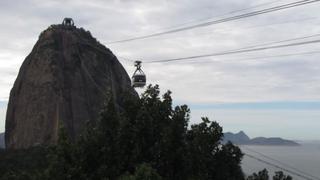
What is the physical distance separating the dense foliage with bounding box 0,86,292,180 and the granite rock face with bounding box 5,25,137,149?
8168 centimetres

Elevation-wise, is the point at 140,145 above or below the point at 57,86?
below

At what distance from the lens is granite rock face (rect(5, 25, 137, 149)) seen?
105894 mm

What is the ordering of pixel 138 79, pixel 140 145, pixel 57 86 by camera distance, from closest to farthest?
pixel 140 145, pixel 138 79, pixel 57 86

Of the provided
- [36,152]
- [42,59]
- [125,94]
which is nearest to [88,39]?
[42,59]

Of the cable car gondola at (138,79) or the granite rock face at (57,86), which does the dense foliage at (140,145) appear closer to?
the cable car gondola at (138,79)

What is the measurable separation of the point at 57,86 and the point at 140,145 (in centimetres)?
9077

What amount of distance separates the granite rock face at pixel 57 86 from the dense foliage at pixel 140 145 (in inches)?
3216

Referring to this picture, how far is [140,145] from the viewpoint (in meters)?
21.0

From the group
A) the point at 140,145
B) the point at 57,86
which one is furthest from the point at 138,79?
the point at 57,86

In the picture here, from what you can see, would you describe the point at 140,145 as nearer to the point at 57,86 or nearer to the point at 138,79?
the point at 138,79

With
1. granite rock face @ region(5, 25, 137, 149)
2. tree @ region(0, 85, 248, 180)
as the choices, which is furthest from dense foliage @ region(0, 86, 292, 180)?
granite rock face @ region(5, 25, 137, 149)

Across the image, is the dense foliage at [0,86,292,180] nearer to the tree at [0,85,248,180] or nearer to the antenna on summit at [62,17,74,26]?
the tree at [0,85,248,180]

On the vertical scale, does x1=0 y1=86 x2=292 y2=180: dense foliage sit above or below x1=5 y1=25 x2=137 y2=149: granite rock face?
below

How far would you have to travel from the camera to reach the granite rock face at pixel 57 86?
10589 centimetres
